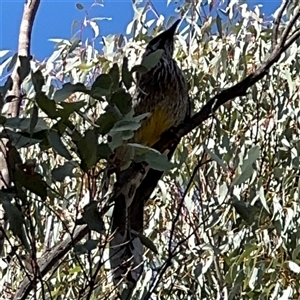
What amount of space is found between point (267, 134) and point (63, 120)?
4.61ft

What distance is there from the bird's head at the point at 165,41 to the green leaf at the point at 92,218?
1.49m

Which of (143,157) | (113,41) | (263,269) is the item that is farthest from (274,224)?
(143,157)

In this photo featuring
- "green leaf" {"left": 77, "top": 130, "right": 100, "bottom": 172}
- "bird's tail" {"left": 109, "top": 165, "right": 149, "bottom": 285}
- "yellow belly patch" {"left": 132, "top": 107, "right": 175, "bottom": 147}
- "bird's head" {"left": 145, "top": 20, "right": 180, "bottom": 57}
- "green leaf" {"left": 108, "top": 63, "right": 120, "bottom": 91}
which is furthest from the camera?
"bird's head" {"left": 145, "top": 20, "right": 180, "bottom": 57}

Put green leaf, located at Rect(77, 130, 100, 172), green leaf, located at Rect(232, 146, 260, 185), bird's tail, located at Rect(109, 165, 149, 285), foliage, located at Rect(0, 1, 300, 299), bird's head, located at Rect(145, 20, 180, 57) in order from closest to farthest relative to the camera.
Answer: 1. green leaf, located at Rect(77, 130, 100, 172)
2. green leaf, located at Rect(232, 146, 260, 185)
3. bird's tail, located at Rect(109, 165, 149, 285)
4. foliage, located at Rect(0, 1, 300, 299)
5. bird's head, located at Rect(145, 20, 180, 57)

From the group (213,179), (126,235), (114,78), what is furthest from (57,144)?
(213,179)

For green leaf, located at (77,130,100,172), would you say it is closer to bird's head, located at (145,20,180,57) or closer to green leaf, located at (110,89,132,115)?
green leaf, located at (110,89,132,115)

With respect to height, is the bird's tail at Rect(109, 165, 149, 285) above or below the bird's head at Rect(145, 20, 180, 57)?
below

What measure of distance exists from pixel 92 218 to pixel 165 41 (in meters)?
1.63

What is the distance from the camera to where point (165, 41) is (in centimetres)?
240

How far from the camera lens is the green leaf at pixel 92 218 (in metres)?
0.84

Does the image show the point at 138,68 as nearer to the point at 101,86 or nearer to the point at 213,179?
the point at 101,86

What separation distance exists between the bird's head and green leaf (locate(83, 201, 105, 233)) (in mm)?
1486

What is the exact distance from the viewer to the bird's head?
2344 mm

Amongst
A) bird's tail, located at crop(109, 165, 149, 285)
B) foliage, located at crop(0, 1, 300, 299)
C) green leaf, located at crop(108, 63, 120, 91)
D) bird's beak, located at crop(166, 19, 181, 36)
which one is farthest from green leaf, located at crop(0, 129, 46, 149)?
bird's beak, located at crop(166, 19, 181, 36)
